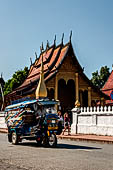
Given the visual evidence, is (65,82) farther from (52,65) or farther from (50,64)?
(50,64)

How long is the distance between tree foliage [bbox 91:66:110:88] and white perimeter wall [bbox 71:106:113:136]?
4962cm

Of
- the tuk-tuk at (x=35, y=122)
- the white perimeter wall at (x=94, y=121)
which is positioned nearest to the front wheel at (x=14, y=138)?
the tuk-tuk at (x=35, y=122)

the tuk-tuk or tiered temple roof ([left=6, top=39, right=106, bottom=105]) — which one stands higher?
tiered temple roof ([left=6, top=39, right=106, bottom=105])

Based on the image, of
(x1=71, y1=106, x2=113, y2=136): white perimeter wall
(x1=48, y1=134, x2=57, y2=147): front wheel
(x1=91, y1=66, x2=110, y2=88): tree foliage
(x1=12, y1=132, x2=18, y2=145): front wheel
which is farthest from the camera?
(x1=91, y1=66, x2=110, y2=88): tree foliage

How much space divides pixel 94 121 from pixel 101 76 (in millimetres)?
Result: 51601

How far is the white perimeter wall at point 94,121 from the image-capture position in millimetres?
16891

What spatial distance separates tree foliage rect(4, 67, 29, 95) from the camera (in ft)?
144

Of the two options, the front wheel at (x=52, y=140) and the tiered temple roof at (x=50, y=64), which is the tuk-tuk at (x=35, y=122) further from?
the tiered temple roof at (x=50, y=64)

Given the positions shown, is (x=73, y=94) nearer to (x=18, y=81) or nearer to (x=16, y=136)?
(x=18, y=81)

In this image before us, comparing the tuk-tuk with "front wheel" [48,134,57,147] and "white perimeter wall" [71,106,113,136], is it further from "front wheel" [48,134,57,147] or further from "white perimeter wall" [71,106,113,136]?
"white perimeter wall" [71,106,113,136]

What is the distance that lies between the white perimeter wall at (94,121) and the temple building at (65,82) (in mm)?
9441

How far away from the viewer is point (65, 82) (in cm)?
3153

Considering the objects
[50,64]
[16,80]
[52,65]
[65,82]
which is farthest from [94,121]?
[16,80]

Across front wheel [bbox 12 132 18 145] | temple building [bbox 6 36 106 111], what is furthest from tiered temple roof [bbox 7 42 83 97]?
front wheel [bbox 12 132 18 145]
